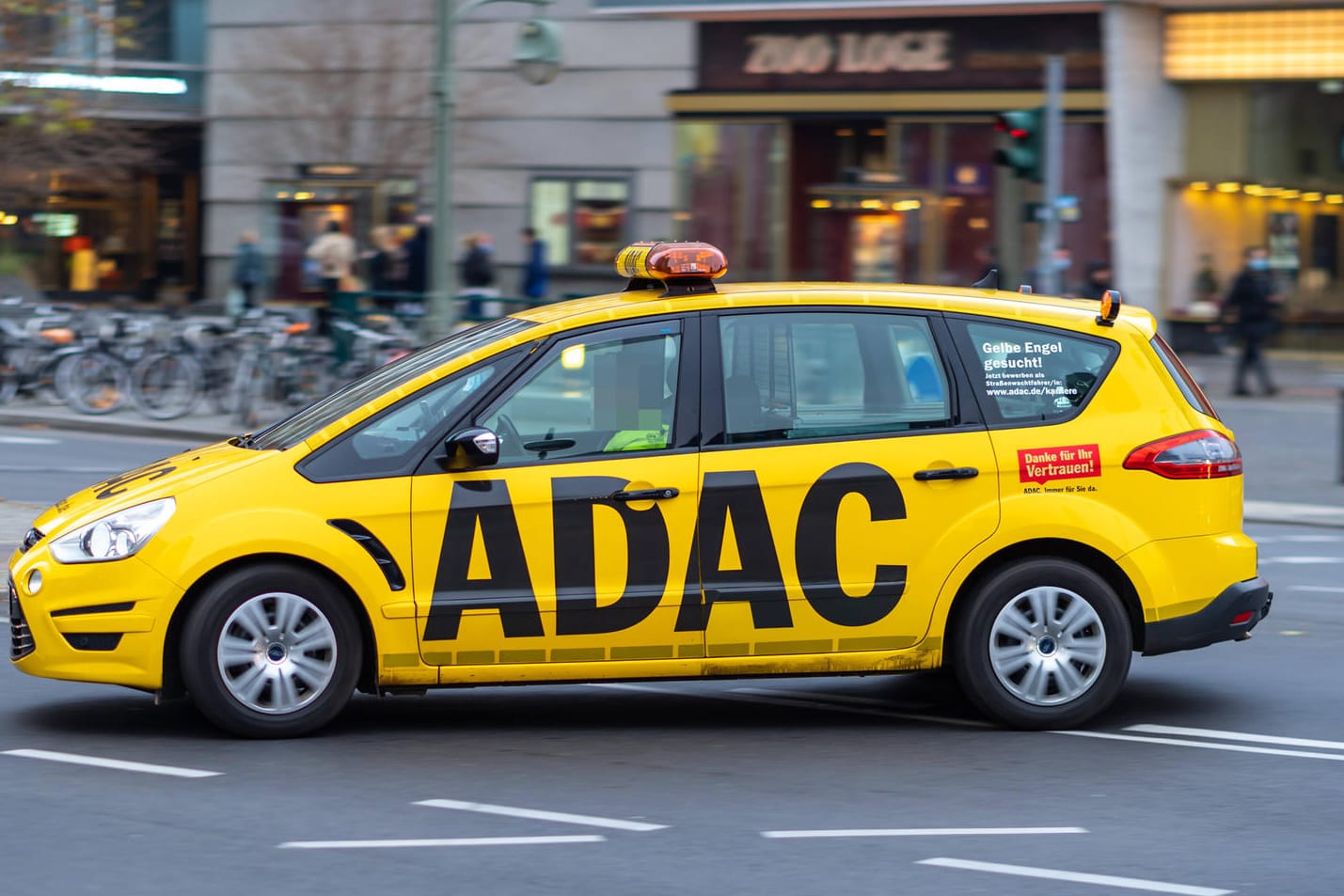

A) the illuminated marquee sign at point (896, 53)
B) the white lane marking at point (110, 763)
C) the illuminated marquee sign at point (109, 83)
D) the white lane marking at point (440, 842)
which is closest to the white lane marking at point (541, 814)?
the white lane marking at point (440, 842)

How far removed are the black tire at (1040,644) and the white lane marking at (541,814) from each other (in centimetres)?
176

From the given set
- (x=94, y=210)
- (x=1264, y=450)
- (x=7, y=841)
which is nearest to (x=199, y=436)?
(x=1264, y=450)

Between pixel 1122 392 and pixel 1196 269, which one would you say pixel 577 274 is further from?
pixel 1122 392

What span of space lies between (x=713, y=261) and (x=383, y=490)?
57.2 inches

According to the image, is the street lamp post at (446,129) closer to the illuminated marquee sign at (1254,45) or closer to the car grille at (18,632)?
the car grille at (18,632)

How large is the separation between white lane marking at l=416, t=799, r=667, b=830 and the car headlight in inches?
55.3

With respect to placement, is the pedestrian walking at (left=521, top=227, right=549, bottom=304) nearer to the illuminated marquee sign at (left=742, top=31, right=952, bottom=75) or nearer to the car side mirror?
the illuminated marquee sign at (left=742, top=31, right=952, bottom=75)

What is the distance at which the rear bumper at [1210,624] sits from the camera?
280 inches

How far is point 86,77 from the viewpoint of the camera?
30.9 metres

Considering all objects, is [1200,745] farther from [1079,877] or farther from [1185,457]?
[1079,877]

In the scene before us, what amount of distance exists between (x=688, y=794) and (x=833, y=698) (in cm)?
175

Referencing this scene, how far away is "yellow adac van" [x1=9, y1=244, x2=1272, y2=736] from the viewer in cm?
660

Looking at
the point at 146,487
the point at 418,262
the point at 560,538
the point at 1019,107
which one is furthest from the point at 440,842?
the point at 1019,107

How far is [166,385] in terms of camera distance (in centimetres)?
1966
